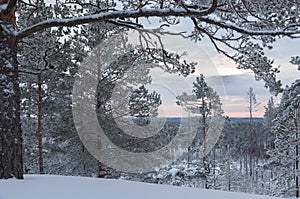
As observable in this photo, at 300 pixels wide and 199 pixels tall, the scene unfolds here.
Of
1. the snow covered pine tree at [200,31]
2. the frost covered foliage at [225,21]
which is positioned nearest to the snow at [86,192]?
the snow covered pine tree at [200,31]

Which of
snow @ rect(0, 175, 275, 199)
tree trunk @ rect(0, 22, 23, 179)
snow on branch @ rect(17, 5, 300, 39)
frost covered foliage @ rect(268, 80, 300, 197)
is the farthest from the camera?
frost covered foliage @ rect(268, 80, 300, 197)

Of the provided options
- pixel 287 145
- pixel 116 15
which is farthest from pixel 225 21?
pixel 287 145

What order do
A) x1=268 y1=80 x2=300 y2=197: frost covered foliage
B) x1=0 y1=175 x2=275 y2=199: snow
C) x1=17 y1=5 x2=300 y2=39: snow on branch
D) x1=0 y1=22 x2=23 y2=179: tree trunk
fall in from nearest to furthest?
1. x1=0 y1=175 x2=275 y2=199: snow
2. x1=0 y1=22 x2=23 y2=179: tree trunk
3. x1=17 y1=5 x2=300 y2=39: snow on branch
4. x1=268 y1=80 x2=300 y2=197: frost covered foliage

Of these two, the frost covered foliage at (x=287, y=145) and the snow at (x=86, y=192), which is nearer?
the snow at (x=86, y=192)

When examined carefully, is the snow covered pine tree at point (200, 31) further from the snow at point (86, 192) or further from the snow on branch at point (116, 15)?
the snow at point (86, 192)

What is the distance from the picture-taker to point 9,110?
3471 millimetres

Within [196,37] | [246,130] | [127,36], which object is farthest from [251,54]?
[246,130]

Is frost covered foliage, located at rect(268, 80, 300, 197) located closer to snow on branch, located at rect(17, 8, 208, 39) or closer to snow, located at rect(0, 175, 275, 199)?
snow on branch, located at rect(17, 8, 208, 39)

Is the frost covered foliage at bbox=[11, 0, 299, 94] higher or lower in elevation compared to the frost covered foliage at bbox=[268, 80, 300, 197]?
higher

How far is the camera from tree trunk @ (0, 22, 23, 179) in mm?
3395

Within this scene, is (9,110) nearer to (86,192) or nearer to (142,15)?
(86,192)

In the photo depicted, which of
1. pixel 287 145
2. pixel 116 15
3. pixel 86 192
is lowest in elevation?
pixel 287 145

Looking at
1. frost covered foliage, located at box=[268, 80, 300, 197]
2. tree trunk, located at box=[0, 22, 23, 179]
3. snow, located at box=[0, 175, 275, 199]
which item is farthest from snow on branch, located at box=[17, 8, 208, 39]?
frost covered foliage, located at box=[268, 80, 300, 197]

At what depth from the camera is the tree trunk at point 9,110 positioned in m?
3.39
